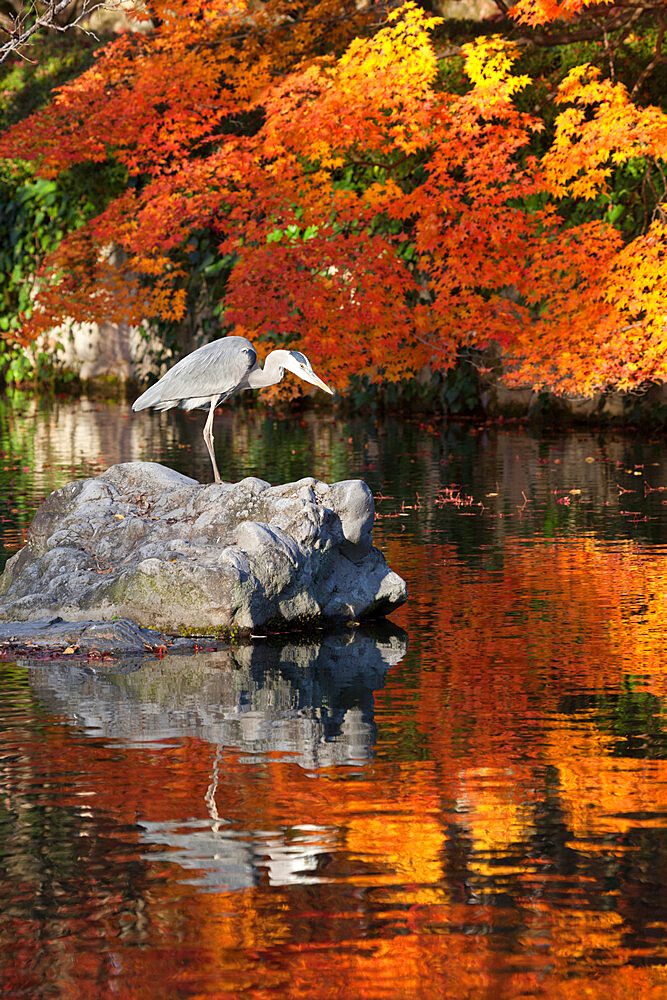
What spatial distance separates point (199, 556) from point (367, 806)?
155 inches

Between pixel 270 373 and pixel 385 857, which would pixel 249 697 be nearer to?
pixel 385 857

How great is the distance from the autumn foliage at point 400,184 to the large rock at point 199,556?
9923 mm

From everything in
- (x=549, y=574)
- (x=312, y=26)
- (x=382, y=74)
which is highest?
(x=312, y=26)

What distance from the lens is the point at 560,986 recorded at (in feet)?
13.4

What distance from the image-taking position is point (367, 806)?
562 centimetres

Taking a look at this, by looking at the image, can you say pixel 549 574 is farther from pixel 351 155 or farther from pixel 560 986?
pixel 351 155

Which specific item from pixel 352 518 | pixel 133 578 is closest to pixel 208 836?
pixel 133 578

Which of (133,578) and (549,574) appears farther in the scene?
(549,574)

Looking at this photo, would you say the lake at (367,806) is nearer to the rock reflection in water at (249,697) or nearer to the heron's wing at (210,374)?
the rock reflection in water at (249,697)

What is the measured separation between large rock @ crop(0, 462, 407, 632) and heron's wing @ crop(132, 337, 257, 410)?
2.45ft

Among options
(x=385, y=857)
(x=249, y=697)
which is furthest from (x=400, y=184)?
(x=385, y=857)

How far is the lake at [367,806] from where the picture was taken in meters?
4.26

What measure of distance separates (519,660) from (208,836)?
3.40 metres

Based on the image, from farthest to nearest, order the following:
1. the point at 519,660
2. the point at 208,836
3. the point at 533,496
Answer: the point at 533,496
the point at 519,660
the point at 208,836
